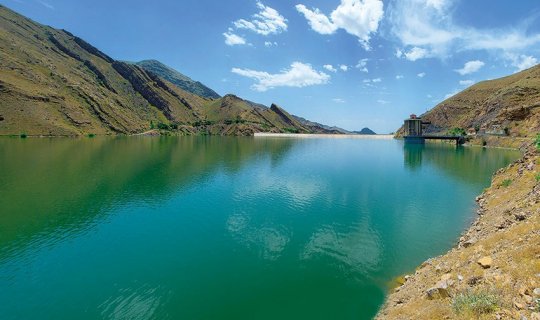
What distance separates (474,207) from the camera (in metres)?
47.4

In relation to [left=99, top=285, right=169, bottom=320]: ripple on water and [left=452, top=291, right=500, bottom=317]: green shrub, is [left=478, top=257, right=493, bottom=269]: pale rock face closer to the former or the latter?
[left=452, top=291, right=500, bottom=317]: green shrub

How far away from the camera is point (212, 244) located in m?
33.2

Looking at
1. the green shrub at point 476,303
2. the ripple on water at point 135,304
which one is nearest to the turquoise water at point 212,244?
the ripple on water at point 135,304

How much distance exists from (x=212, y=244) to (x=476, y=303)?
25367 millimetres

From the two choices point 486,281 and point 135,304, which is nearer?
point 486,281

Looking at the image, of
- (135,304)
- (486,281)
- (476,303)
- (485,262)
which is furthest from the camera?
(135,304)

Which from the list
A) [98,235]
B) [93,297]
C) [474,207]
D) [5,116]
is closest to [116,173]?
[98,235]

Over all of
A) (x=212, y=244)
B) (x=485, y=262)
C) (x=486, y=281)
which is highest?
(x=485, y=262)

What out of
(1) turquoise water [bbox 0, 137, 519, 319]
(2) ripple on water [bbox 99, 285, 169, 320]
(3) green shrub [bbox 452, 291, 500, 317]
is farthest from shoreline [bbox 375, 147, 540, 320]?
(2) ripple on water [bbox 99, 285, 169, 320]

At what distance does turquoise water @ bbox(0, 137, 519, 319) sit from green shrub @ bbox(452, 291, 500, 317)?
7456 mm

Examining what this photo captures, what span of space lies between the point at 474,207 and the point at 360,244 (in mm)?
26937

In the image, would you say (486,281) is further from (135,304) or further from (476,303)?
(135,304)

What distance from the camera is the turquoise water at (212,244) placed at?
73.6 feet

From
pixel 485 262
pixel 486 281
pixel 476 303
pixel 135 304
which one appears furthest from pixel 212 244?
pixel 476 303
